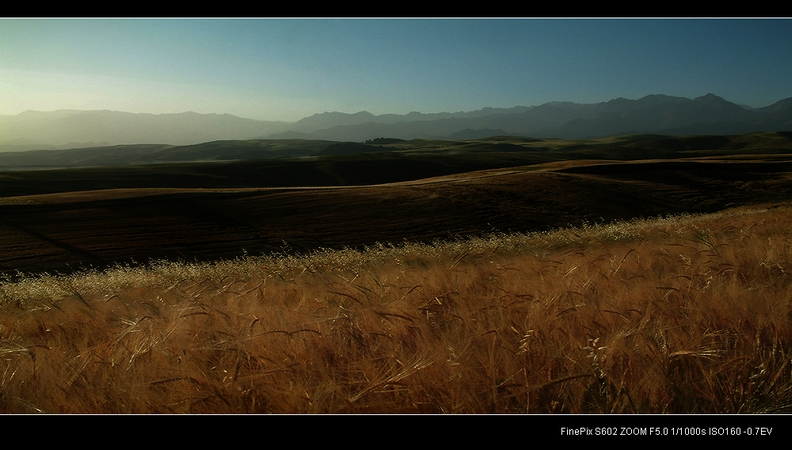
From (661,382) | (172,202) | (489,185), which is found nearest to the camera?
(661,382)

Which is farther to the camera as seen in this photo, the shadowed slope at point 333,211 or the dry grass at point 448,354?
the shadowed slope at point 333,211

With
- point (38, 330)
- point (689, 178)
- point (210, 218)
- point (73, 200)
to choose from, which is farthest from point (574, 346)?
point (689, 178)

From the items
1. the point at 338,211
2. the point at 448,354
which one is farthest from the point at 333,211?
the point at 448,354

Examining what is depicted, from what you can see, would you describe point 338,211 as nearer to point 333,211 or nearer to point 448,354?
point 333,211

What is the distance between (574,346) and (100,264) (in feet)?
102

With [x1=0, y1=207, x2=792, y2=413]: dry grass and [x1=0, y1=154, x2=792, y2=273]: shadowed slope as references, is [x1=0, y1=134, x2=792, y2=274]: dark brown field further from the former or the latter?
[x1=0, y1=207, x2=792, y2=413]: dry grass

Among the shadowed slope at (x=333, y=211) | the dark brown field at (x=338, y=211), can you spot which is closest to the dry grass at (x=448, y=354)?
the dark brown field at (x=338, y=211)

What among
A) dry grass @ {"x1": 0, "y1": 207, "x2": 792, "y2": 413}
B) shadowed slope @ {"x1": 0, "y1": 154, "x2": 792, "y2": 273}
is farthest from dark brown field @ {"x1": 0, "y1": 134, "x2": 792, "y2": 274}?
dry grass @ {"x1": 0, "y1": 207, "x2": 792, "y2": 413}

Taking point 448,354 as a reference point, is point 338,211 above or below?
below

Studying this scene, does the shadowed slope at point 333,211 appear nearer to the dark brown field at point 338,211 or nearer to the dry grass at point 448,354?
the dark brown field at point 338,211

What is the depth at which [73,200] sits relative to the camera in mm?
45656
